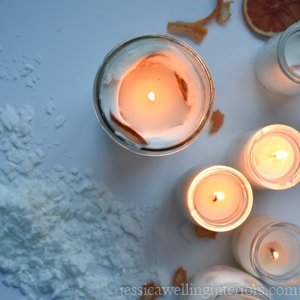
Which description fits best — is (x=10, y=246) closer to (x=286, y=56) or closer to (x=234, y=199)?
(x=234, y=199)

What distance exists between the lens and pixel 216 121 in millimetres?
726

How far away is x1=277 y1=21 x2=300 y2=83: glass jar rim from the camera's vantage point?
0.66 meters

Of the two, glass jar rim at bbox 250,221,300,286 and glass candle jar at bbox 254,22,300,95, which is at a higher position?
glass candle jar at bbox 254,22,300,95

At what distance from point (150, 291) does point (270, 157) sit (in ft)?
1.05

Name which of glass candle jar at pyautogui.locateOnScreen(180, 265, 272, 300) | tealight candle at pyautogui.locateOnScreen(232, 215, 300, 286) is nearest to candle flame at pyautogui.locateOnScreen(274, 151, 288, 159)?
tealight candle at pyautogui.locateOnScreen(232, 215, 300, 286)

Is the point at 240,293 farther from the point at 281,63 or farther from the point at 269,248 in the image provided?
the point at 281,63

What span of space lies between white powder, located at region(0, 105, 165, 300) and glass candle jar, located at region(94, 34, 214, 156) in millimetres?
135

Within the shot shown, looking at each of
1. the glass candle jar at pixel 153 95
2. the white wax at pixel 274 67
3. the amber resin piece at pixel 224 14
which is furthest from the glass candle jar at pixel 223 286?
the amber resin piece at pixel 224 14

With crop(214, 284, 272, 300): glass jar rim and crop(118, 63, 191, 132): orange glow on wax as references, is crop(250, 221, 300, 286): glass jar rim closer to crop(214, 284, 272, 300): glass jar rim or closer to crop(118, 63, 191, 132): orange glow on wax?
crop(214, 284, 272, 300): glass jar rim

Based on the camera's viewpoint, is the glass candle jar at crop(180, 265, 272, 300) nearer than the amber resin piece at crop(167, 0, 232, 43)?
Yes

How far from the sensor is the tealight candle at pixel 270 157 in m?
0.69

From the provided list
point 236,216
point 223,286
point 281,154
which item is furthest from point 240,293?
point 281,154

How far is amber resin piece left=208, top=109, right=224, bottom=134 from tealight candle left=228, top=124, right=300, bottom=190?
1.6 inches

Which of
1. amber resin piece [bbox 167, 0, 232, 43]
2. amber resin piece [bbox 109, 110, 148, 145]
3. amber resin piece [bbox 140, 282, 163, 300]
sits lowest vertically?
amber resin piece [bbox 140, 282, 163, 300]
